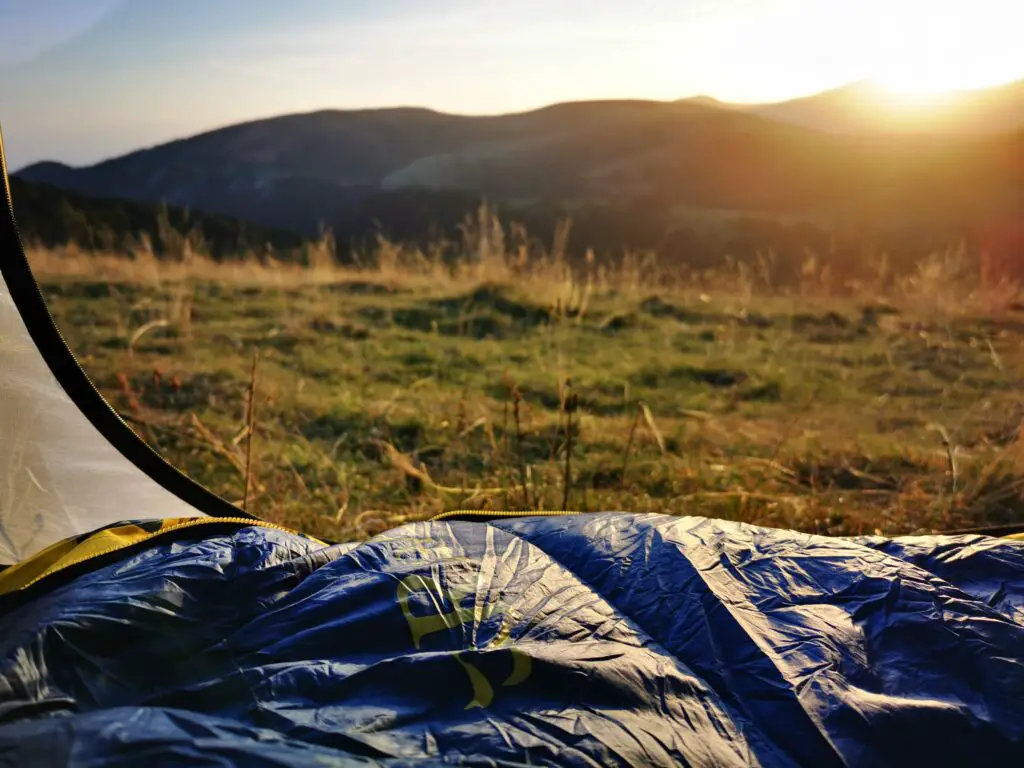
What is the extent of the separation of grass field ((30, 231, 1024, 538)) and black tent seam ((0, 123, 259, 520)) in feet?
0.80

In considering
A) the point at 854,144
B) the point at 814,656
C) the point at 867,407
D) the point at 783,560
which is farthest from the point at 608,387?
the point at 854,144

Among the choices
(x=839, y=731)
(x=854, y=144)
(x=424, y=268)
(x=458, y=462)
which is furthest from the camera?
(x=854, y=144)

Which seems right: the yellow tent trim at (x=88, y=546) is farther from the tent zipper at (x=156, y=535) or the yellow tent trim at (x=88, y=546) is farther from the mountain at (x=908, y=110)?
the mountain at (x=908, y=110)

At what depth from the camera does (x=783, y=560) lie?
1.31m

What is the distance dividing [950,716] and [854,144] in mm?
15201

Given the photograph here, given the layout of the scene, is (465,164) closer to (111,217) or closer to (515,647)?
(111,217)

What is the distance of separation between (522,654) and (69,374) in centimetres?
117

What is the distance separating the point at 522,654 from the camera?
988 mm

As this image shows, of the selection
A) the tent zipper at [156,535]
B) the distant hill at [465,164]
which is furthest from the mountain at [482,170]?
the tent zipper at [156,535]

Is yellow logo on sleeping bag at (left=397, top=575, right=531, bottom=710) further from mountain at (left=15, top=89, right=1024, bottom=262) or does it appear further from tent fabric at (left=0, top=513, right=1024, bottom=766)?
mountain at (left=15, top=89, right=1024, bottom=262)

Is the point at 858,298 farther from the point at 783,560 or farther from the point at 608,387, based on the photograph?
the point at 783,560

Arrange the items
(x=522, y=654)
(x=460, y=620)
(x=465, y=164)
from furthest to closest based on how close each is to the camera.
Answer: (x=465, y=164) < (x=460, y=620) < (x=522, y=654)

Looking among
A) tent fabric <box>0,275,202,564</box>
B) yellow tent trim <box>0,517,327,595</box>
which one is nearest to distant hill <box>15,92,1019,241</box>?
tent fabric <box>0,275,202,564</box>

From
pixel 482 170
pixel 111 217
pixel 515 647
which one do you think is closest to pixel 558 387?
pixel 515 647
